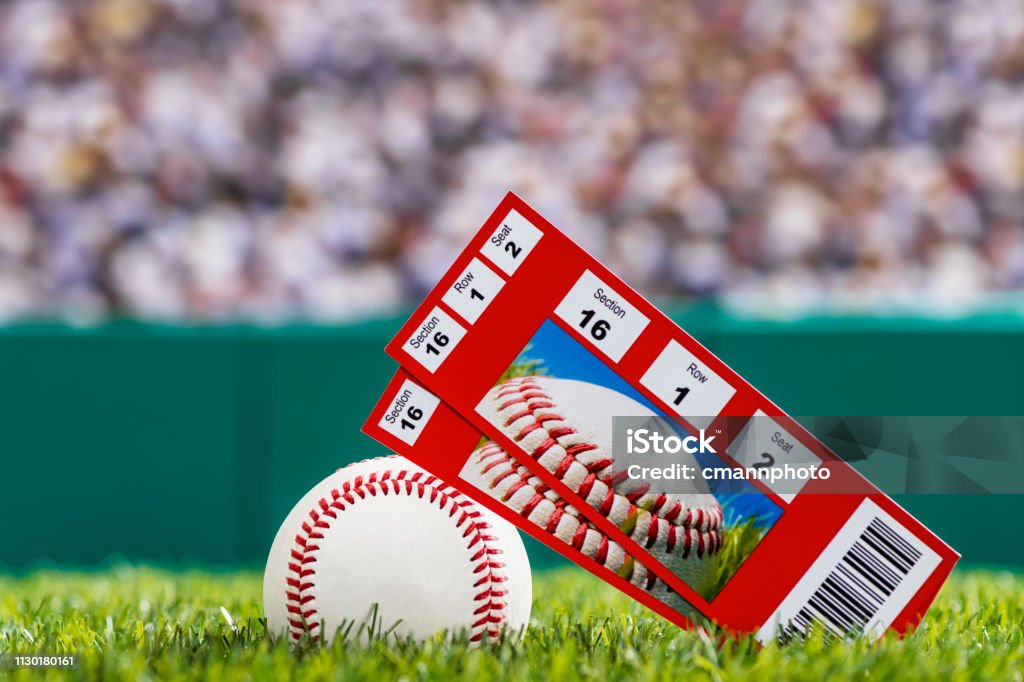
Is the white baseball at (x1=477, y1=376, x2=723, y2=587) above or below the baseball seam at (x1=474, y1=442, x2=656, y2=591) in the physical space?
above

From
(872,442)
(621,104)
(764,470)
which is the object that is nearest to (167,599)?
(764,470)

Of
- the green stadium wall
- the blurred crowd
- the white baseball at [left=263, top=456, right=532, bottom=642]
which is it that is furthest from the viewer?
the blurred crowd

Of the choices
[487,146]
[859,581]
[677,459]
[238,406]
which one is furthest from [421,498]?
[487,146]

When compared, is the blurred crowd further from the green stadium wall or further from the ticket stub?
the ticket stub

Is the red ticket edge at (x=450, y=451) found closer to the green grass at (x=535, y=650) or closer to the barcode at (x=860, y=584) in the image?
the green grass at (x=535, y=650)

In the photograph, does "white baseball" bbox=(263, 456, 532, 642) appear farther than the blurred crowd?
No

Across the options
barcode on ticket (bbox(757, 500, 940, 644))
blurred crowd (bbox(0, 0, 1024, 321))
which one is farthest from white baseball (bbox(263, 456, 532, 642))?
blurred crowd (bbox(0, 0, 1024, 321))

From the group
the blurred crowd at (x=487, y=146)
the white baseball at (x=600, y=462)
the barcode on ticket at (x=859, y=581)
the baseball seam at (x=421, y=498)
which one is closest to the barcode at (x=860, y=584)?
the barcode on ticket at (x=859, y=581)

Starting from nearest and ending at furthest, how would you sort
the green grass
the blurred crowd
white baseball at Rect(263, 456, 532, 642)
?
1. the green grass
2. white baseball at Rect(263, 456, 532, 642)
3. the blurred crowd
